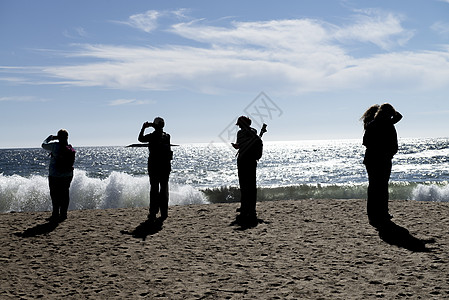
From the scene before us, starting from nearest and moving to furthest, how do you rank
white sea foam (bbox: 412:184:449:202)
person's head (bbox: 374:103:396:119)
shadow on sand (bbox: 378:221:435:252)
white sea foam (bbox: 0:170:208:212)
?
shadow on sand (bbox: 378:221:435:252), person's head (bbox: 374:103:396:119), white sea foam (bbox: 0:170:208:212), white sea foam (bbox: 412:184:449:202)

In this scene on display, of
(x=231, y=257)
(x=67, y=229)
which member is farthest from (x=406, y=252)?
(x=67, y=229)

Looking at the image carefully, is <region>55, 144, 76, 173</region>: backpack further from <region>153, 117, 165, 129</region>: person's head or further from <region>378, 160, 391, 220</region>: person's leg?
<region>378, 160, 391, 220</region>: person's leg

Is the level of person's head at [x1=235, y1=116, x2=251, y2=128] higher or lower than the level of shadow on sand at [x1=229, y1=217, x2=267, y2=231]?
higher

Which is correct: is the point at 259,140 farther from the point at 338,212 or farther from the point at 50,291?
the point at 50,291

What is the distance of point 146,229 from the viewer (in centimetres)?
729

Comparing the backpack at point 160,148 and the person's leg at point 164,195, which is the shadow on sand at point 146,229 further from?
the backpack at point 160,148

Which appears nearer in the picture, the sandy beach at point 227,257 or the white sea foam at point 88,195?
the sandy beach at point 227,257

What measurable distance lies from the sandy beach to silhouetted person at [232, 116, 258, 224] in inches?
13.9

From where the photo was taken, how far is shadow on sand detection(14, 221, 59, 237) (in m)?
6.99

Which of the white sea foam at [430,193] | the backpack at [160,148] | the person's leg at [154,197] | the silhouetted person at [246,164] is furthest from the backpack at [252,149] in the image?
the white sea foam at [430,193]

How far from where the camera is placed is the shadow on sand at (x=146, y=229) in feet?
22.4

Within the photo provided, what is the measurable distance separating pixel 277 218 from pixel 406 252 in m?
2.99

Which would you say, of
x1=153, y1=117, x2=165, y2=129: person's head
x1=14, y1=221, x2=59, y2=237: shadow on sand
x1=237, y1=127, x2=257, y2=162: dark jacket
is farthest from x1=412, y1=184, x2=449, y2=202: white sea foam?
x1=14, y1=221, x2=59, y2=237: shadow on sand

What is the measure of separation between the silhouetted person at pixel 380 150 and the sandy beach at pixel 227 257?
1.45 ft
